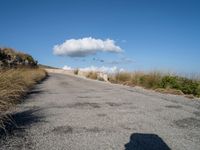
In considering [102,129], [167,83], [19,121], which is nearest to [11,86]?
[19,121]

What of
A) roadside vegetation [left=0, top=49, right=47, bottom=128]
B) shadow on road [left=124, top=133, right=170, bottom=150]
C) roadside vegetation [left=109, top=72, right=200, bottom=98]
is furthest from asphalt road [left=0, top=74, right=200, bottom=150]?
roadside vegetation [left=109, top=72, right=200, bottom=98]

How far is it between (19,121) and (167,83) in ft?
47.7

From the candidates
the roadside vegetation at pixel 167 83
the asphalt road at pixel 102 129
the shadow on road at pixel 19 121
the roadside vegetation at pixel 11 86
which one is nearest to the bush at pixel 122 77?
the roadside vegetation at pixel 167 83

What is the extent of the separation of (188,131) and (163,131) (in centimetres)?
57

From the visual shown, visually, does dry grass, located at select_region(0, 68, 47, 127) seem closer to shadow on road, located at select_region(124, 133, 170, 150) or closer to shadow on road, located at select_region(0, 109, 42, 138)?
shadow on road, located at select_region(0, 109, 42, 138)

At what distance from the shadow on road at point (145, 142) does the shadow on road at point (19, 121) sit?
96.5 inches

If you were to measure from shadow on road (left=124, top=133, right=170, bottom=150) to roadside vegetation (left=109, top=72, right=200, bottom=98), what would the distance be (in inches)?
392

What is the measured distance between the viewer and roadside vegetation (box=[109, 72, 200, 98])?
57.4 ft

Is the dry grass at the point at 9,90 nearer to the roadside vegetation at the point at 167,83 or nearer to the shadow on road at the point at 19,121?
the shadow on road at the point at 19,121

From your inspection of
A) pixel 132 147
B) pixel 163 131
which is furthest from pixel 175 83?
pixel 132 147

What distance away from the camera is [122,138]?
550 centimetres

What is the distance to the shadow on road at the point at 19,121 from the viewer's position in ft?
20.2

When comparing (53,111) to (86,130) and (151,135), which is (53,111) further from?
(151,135)

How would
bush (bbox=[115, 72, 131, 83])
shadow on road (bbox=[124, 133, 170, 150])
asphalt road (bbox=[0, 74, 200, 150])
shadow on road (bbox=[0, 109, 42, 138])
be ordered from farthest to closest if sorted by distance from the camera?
bush (bbox=[115, 72, 131, 83]) < shadow on road (bbox=[0, 109, 42, 138]) < asphalt road (bbox=[0, 74, 200, 150]) < shadow on road (bbox=[124, 133, 170, 150])
